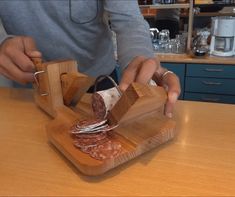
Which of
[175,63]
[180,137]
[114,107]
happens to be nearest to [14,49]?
[114,107]

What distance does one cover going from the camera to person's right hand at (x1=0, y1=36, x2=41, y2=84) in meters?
0.65

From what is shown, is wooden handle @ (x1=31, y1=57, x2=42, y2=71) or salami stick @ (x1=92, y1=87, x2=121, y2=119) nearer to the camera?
salami stick @ (x1=92, y1=87, x2=121, y2=119)

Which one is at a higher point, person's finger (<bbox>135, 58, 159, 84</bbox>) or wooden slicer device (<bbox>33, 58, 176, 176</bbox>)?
person's finger (<bbox>135, 58, 159, 84</bbox>)

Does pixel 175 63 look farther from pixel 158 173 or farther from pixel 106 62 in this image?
pixel 158 173

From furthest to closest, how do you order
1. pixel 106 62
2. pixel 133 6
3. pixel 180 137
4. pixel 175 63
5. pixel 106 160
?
pixel 175 63
pixel 106 62
pixel 133 6
pixel 180 137
pixel 106 160

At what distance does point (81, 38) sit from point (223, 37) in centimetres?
143

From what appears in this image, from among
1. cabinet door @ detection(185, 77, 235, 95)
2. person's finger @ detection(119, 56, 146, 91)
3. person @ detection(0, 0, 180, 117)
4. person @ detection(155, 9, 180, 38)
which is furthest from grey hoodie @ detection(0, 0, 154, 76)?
person @ detection(155, 9, 180, 38)

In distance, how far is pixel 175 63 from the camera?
6.58 feet

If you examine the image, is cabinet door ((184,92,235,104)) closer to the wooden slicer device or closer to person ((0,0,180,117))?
person ((0,0,180,117))

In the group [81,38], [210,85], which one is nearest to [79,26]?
[81,38]

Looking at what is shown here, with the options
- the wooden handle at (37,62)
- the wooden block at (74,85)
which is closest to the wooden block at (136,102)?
the wooden block at (74,85)

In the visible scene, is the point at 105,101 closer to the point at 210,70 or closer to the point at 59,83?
the point at 59,83

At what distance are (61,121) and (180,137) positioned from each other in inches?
9.4

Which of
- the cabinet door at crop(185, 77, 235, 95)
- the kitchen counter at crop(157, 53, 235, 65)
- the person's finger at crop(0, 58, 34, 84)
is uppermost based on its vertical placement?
the person's finger at crop(0, 58, 34, 84)
